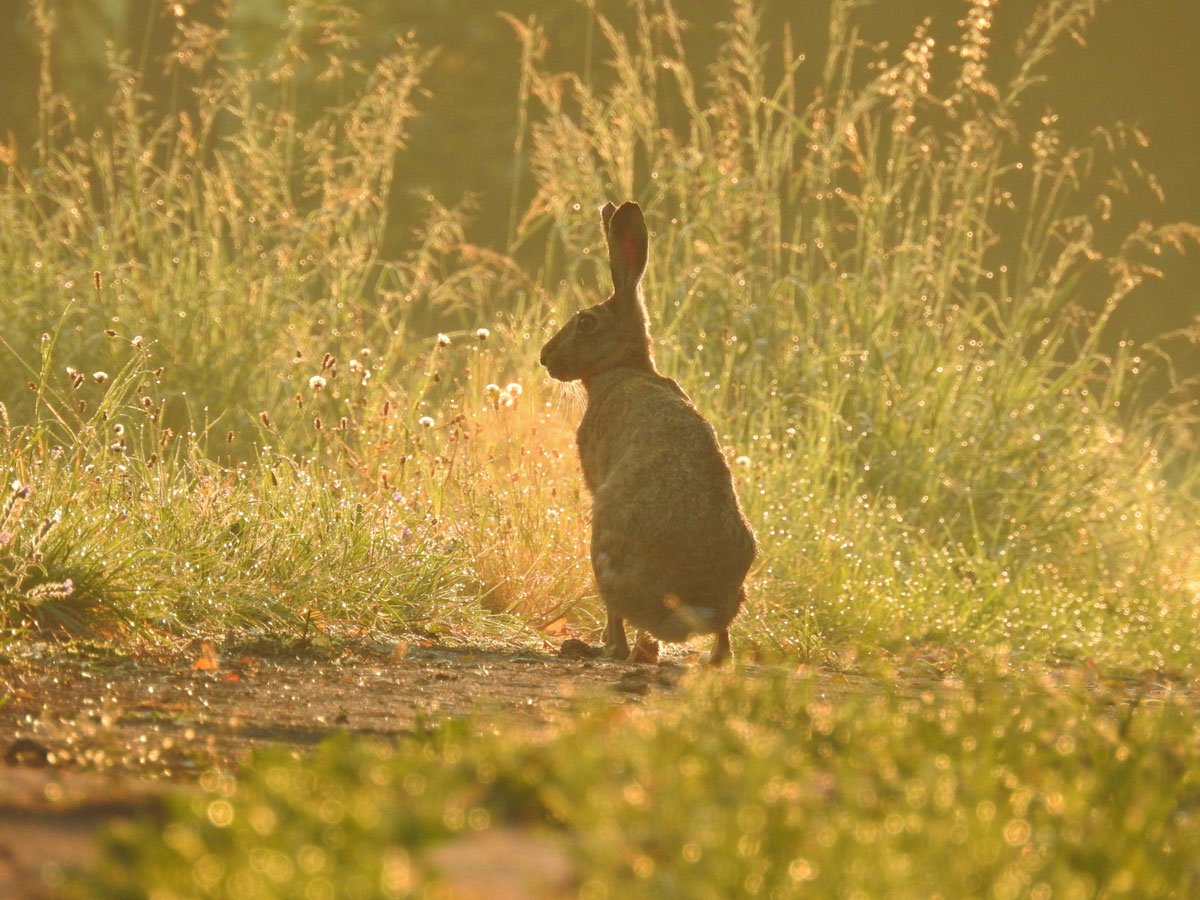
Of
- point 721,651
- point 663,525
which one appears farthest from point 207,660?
point 721,651

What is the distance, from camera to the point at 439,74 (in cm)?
1584

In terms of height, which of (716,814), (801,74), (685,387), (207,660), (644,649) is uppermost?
(801,74)

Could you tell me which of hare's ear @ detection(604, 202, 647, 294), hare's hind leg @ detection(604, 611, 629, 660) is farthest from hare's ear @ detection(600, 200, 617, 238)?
hare's hind leg @ detection(604, 611, 629, 660)

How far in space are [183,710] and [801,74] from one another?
12.2 metres

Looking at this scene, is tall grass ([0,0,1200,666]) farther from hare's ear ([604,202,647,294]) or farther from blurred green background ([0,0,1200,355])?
blurred green background ([0,0,1200,355])

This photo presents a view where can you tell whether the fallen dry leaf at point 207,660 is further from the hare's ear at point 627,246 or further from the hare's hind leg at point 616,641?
the hare's ear at point 627,246

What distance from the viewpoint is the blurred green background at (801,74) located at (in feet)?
49.1

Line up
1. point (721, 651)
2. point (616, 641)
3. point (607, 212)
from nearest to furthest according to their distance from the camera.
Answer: point (721, 651) → point (616, 641) → point (607, 212)

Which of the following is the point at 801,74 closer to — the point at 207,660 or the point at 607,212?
the point at 607,212

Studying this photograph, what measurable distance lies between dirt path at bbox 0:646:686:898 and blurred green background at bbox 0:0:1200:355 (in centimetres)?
1044

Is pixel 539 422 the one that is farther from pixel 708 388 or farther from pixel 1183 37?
pixel 1183 37

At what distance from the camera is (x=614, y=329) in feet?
19.9

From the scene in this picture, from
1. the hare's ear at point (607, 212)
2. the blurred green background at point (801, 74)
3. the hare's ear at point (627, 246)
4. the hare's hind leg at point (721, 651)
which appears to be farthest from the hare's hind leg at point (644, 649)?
the blurred green background at point (801, 74)

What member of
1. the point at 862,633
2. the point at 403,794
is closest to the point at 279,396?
the point at 862,633
